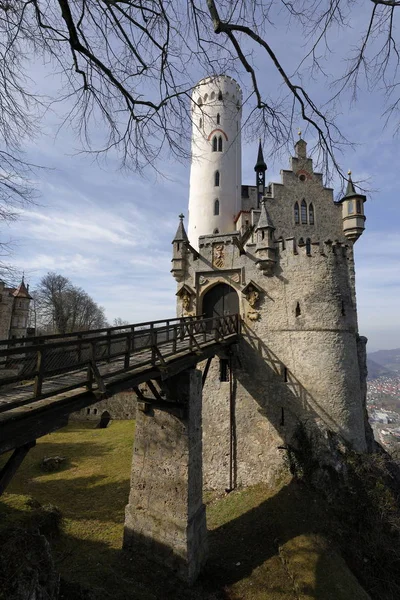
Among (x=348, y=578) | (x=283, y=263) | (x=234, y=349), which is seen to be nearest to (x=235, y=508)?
(x=348, y=578)

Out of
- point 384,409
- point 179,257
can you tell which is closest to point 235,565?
point 179,257

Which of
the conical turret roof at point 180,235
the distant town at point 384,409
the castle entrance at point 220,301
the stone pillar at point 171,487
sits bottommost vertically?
the distant town at point 384,409

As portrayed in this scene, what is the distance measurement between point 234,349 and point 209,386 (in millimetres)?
2183

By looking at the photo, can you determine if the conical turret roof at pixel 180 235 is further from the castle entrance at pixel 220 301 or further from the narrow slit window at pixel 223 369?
the narrow slit window at pixel 223 369

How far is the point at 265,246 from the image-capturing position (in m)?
14.8

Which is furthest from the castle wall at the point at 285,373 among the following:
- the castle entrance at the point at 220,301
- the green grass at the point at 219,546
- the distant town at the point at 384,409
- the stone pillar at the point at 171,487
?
the distant town at the point at 384,409

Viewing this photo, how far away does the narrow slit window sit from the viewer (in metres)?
15.1

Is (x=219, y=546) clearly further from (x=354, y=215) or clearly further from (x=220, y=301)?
(x=354, y=215)

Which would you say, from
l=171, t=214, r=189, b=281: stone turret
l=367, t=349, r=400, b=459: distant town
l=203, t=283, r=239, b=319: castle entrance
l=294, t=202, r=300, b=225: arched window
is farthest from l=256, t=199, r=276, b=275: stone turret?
l=367, t=349, r=400, b=459: distant town

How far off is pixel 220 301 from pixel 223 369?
342 centimetres

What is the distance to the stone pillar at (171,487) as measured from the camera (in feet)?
30.0

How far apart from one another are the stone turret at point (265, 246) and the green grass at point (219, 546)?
929 centimetres

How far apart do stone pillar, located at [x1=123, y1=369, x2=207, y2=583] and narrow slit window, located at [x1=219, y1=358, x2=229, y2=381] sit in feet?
16.8

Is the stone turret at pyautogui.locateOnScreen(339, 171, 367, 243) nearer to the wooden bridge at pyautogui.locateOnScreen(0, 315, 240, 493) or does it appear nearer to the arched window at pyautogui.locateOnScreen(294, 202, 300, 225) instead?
the arched window at pyautogui.locateOnScreen(294, 202, 300, 225)
